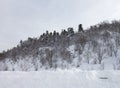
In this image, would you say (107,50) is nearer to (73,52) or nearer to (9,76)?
(73,52)

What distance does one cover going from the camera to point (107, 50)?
17094 mm

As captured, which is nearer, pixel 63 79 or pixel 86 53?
pixel 63 79

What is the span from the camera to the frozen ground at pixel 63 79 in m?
4.67

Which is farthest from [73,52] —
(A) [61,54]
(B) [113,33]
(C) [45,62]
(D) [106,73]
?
(D) [106,73]

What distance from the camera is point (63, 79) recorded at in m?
4.99

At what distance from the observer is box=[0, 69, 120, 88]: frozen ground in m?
4.67

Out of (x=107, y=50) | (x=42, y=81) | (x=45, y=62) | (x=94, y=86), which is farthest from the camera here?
(x=45, y=62)

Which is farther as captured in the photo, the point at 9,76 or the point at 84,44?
the point at 84,44

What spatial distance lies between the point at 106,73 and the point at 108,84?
658mm

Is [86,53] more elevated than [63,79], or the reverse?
[86,53]

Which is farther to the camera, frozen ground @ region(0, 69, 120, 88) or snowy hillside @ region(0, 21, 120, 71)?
snowy hillside @ region(0, 21, 120, 71)

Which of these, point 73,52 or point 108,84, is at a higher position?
point 73,52

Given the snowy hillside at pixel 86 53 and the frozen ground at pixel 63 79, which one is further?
the snowy hillside at pixel 86 53

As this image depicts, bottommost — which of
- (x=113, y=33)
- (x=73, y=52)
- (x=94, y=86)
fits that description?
(x=94, y=86)
